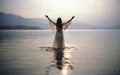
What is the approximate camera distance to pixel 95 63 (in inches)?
494

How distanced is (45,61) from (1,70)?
242 cm

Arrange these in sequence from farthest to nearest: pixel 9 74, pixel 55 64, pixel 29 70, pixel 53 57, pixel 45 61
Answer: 1. pixel 53 57
2. pixel 45 61
3. pixel 55 64
4. pixel 29 70
5. pixel 9 74

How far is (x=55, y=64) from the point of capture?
471 inches

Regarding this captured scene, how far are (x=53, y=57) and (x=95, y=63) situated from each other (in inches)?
89.3

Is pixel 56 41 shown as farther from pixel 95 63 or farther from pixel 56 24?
pixel 95 63

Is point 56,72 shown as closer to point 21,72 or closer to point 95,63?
point 21,72

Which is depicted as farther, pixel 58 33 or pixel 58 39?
pixel 58 33

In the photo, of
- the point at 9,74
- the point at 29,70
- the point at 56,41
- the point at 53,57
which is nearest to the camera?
the point at 9,74

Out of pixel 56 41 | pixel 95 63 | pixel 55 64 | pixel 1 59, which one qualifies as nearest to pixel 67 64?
pixel 55 64

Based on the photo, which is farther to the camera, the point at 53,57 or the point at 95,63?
the point at 53,57

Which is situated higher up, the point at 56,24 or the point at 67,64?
the point at 56,24

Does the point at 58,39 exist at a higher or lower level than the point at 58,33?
lower

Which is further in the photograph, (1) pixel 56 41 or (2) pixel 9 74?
(1) pixel 56 41

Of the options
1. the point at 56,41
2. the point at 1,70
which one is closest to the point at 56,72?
the point at 1,70
